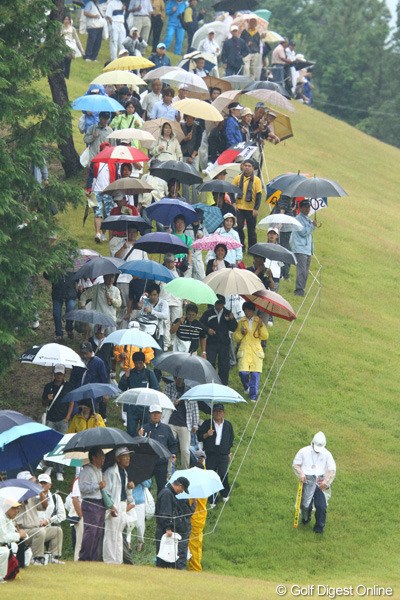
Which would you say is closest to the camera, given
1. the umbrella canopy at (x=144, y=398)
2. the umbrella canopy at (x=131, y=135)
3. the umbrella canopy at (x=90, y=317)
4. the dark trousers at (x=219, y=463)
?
the umbrella canopy at (x=144, y=398)

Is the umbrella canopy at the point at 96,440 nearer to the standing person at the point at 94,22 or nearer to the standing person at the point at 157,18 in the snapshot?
the standing person at the point at 94,22

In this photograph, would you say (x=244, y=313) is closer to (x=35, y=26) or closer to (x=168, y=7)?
(x=35, y=26)

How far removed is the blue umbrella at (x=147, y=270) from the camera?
25.2 meters

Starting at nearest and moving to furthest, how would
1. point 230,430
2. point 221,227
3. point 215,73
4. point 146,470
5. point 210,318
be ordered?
point 146,470
point 230,430
point 210,318
point 221,227
point 215,73

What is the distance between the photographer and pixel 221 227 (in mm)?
28453

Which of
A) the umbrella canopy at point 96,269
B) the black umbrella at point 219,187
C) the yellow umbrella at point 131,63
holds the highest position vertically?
the yellow umbrella at point 131,63

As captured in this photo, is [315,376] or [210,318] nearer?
[210,318]

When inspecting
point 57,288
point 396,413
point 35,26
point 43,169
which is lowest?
point 396,413

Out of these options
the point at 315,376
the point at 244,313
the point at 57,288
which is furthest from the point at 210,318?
the point at 315,376

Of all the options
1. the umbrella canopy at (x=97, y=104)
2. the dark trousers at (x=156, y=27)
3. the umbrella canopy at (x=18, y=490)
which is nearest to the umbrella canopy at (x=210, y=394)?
the umbrella canopy at (x=18, y=490)

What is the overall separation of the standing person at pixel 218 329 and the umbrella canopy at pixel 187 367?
2.58m

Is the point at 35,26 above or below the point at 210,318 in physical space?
above

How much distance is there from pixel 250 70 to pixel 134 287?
22937 mm

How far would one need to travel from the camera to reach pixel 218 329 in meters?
26.0
